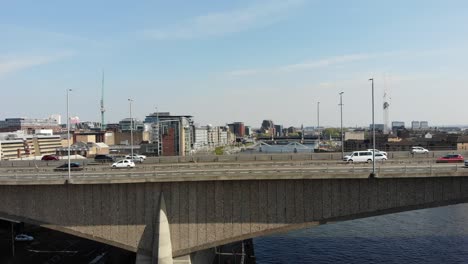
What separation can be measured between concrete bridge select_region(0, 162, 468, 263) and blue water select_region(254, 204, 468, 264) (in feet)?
49.9

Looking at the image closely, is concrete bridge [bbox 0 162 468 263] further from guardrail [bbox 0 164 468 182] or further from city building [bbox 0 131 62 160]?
city building [bbox 0 131 62 160]

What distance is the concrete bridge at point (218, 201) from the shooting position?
2950 centimetres

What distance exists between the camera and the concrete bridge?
29.5m

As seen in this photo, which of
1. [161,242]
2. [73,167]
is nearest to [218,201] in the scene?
[161,242]

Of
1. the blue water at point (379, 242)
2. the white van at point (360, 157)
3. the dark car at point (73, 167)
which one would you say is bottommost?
the blue water at point (379, 242)

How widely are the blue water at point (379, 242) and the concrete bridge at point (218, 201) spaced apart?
15.2 m

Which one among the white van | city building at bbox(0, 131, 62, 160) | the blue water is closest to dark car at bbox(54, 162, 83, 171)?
the blue water

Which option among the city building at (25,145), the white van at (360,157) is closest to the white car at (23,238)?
the white van at (360,157)

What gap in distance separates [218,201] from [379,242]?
2804 cm

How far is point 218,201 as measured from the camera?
29906 millimetres

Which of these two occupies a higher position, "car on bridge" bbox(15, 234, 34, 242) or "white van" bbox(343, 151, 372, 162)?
"white van" bbox(343, 151, 372, 162)

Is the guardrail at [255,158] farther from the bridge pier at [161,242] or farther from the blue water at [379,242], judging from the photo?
the bridge pier at [161,242]

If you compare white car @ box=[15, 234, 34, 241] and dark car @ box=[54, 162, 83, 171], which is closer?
dark car @ box=[54, 162, 83, 171]

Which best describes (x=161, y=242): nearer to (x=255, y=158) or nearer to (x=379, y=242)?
(x=255, y=158)
